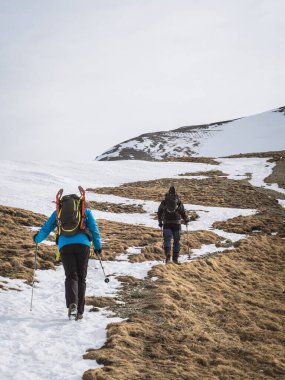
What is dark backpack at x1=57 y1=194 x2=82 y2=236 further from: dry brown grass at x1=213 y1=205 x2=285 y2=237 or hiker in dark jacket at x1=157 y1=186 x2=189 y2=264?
dry brown grass at x1=213 y1=205 x2=285 y2=237

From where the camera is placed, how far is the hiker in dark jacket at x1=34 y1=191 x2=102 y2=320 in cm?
763

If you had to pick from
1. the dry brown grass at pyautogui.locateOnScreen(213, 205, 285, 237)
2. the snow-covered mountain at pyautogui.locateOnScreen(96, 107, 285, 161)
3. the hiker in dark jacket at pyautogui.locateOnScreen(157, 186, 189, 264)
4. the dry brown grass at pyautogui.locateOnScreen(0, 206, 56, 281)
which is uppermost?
the snow-covered mountain at pyautogui.locateOnScreen(96, 107, 285, 161)

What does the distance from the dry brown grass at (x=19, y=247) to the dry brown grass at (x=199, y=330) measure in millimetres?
3220

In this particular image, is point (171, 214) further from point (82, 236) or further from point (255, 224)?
point (255, 224)

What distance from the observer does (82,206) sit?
7762 mm

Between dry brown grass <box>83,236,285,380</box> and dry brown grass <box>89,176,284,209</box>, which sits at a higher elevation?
dry brown grass <box>89,176,284,209</box>

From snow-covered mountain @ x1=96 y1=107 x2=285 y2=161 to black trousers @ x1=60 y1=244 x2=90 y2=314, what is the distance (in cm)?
9078

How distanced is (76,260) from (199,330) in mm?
2777

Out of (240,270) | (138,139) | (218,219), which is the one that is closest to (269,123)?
(138,139)

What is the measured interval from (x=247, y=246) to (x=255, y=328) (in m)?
9.91

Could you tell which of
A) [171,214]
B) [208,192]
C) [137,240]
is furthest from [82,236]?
[208,192]

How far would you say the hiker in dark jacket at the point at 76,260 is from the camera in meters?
7.63

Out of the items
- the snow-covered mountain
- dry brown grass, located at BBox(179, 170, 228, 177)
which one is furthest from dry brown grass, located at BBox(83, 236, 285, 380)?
the snow-covered mountain

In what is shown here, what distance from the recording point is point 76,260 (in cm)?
779
